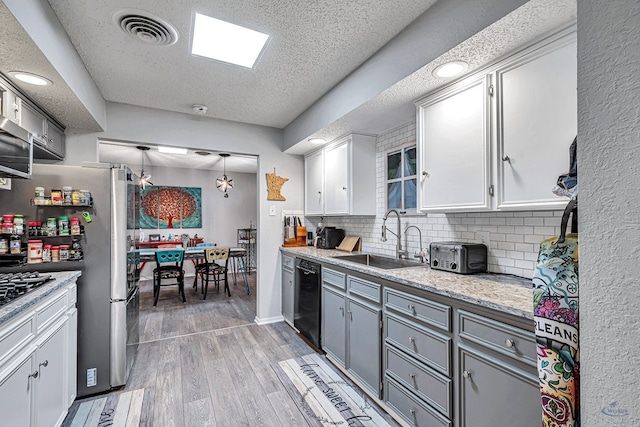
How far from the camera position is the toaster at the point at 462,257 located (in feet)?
6.20

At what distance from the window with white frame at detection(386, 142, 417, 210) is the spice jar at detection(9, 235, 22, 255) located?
9.06 ft

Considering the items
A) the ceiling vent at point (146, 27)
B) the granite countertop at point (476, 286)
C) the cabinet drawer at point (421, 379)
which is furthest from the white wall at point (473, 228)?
the ceiling vent at point (146, 27)

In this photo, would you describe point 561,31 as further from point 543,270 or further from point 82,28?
point 82,28

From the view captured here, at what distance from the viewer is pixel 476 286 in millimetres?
1585

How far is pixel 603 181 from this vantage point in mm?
568

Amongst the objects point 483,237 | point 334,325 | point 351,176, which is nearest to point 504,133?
point 483,237

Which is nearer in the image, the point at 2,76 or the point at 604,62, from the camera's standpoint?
the point at 604,62

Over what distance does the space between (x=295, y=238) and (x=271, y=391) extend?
187 centimetres

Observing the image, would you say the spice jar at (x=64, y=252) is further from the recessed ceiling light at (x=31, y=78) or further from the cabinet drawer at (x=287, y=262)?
the cabinet drawer at (x=287, y=262)

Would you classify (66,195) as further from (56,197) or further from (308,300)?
(308,300)

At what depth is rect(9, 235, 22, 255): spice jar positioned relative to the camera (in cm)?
192

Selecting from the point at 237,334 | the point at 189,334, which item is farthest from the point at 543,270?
the point at 189,334

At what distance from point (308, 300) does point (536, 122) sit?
2313mm

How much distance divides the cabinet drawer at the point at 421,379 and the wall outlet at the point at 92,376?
2017 mm
